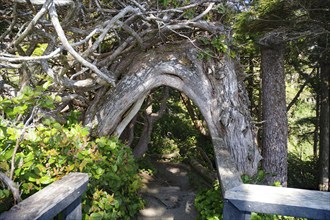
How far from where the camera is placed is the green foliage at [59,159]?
2564 millimetres

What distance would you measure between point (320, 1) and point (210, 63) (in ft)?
7.85

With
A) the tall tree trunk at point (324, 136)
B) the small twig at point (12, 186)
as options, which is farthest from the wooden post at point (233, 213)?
the tall tree trunk at point (324, 136)

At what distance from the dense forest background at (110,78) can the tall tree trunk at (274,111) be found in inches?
1.0

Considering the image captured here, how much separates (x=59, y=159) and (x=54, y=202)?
1323 mm

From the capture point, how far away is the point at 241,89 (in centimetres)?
557

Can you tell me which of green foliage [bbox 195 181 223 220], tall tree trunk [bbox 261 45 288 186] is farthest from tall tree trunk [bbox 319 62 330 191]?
green foliage [bbox 195 181 223 220]

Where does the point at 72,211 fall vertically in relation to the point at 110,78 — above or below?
below

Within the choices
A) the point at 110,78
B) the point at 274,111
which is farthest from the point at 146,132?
the point at 110,78

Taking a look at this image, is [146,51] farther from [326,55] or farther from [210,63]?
[326,55]

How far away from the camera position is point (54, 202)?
180 cm

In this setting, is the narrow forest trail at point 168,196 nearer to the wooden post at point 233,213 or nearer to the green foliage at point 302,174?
the wooden post at point 233,213

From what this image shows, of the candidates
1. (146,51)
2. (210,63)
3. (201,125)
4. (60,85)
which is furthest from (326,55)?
(60,85)

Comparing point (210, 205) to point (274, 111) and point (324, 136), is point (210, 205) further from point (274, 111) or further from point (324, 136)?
point (324, 136)

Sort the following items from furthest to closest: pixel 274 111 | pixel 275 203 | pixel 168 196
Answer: pixel 274 111 < pixel 168 196 < pixel 275 203
